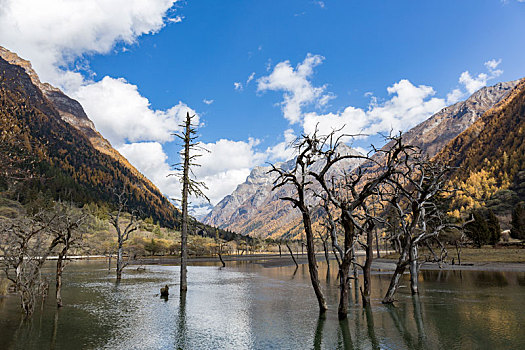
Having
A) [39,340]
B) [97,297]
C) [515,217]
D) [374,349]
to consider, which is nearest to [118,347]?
[39,340]

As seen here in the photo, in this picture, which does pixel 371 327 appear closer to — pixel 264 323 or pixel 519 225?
pixel 264 323

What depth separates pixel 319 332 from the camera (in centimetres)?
1745

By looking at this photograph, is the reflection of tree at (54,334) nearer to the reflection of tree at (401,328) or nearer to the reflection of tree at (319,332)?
the reflection of tree at (319,332)

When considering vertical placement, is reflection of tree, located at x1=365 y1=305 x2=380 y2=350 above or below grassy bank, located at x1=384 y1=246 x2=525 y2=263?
above

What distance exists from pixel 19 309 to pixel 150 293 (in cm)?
1172

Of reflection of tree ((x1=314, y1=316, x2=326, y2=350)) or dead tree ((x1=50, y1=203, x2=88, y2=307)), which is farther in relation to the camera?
dead tree ((x1=50, y1=203, x2=88, y2=307))

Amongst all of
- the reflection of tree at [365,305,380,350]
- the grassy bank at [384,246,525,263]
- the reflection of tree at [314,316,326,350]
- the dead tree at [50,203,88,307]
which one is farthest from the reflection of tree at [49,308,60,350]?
the grassy bank at [384,246,525,263]

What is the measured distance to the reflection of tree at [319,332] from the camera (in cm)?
1536

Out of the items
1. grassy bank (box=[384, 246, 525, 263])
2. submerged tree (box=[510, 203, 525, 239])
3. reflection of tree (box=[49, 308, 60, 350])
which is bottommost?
grassy bank (box=[384, 246, 525, 263])

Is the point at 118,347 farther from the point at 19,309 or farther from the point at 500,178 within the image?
the point at 500,178

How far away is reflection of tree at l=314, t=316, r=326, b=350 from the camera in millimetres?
15363

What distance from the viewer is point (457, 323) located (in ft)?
61.3

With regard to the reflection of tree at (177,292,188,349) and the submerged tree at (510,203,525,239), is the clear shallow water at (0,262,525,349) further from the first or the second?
the submerged tree at (510,203,525,239)

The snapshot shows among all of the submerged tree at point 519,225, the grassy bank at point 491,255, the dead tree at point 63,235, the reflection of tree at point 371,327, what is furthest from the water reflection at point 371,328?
the submerged tree at point 519,225
